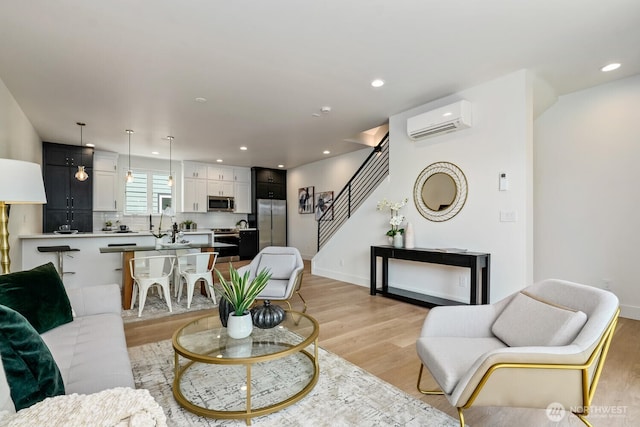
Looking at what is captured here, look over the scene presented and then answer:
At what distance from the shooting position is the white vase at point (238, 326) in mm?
2020

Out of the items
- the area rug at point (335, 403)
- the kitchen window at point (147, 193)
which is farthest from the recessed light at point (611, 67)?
the kitchen window at point (147, 193)

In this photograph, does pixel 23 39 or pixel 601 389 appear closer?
pixel 601 389

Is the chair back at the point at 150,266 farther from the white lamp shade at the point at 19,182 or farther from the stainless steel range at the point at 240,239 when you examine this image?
the stainless steel range at the point at 240,239

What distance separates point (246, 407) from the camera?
5.98 ft

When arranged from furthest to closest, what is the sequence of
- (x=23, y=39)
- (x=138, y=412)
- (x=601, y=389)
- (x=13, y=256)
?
(x=13, y=256) < (x=23, y=39) < (x=601, y=389) < (x=138, y=412)

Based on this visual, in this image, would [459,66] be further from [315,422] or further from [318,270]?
[318,270]

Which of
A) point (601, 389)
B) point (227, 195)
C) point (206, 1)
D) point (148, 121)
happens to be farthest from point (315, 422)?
point (227, 195)

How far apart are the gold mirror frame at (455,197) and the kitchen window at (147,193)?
21.1ft

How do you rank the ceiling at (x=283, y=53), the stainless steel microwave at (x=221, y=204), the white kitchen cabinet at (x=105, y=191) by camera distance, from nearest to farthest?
the ceiling at (x=283, y=53) → the white kitchen cabinet at (x=105, y=191) → the stainless steel microwave at (x=221, y=204)

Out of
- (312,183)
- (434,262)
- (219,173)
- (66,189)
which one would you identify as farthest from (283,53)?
(219,173)

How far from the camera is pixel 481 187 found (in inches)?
150

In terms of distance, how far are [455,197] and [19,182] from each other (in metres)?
4.41

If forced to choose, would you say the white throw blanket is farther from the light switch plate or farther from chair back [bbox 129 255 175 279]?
the light switch plate

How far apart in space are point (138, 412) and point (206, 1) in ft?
8.42
